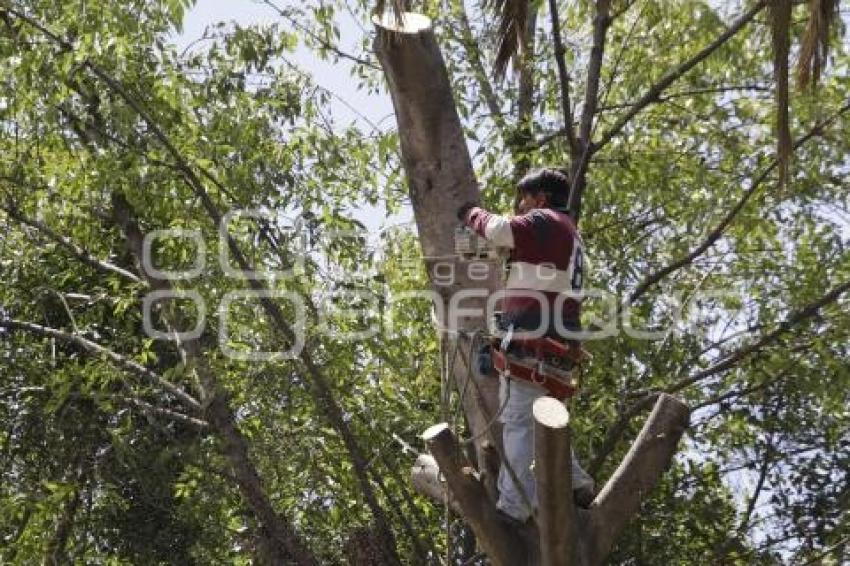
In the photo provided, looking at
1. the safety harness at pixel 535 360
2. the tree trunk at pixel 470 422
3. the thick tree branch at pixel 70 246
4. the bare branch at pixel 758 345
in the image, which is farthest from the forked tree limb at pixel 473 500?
the thick tree branch at pixel 70 246

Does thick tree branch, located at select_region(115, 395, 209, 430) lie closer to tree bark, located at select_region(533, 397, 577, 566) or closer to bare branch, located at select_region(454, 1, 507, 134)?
bare branch, located at select_region(454, 1, 507, 134)

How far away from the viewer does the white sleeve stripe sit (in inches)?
183

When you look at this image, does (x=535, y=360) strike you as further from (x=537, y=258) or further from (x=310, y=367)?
(x=310, y=367)

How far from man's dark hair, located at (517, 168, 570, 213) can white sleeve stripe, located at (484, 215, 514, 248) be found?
0.37 m

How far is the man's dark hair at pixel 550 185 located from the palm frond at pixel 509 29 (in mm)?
674

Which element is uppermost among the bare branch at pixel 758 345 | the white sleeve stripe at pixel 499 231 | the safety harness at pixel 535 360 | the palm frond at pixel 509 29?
the palm frond at pixel 509 29

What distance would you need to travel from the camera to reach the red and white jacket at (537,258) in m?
4.77

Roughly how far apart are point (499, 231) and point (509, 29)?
1138mm

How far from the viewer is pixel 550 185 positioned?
5016 mm

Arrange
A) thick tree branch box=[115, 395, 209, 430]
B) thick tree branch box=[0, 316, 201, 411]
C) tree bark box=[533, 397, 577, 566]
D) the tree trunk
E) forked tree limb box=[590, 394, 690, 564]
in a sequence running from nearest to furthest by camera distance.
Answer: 1. tree bark box=[533, 397, 577, 566]
2. the tree trunk
3. forked tree limb box=[590, 394, 690, 564]
4. thick tree branch box=[115, 395, 209, 430]
5. thick tree branch box=[0, 316, 201, 411]

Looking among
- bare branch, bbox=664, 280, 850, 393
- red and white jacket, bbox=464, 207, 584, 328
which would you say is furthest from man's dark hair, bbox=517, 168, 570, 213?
bare branch, bbox=664, 280, 850, 393

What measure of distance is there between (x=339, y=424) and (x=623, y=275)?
232 cm

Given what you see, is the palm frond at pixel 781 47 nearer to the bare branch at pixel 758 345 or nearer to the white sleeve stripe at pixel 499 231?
the white sleeve stripe at pixel 499 231

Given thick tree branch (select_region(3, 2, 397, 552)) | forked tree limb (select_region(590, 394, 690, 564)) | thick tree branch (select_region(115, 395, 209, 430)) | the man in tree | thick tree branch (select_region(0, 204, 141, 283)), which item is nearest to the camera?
forked tree limb (select_region(590, 394, 690, 564))
